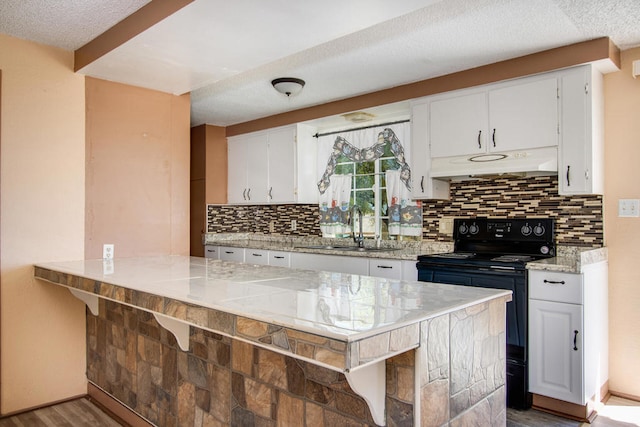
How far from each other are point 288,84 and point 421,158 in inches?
47.8

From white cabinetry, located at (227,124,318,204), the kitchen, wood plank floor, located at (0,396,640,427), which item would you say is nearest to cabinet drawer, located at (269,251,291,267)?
white cabinetry, located at (227,124,318,204)

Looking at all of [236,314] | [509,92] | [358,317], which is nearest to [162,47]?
[236,314]

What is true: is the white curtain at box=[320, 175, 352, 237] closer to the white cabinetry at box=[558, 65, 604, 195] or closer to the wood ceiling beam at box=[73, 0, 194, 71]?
the white cabinetry at box=[558, 65, 604, 195]

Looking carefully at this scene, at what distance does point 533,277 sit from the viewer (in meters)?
2.82

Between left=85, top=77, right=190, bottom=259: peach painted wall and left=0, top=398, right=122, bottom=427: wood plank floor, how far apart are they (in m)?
0.94

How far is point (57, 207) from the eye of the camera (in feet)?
9.59

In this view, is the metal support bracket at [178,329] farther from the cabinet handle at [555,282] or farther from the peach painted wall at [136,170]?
the cabinet handle at [555,282]

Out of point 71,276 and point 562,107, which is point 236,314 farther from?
point 562,107

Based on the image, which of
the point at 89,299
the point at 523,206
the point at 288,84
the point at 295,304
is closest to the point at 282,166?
the point at 288,84

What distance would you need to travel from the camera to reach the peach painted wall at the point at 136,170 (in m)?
3.10

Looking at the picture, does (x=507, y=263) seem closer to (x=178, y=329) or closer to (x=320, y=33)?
(x=320, y=33)

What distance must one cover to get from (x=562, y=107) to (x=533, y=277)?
1132mm

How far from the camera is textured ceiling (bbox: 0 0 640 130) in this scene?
213 centimetres

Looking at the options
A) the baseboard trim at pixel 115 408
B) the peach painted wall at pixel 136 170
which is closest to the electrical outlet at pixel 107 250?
the peach painted wall at pixel 136 170
